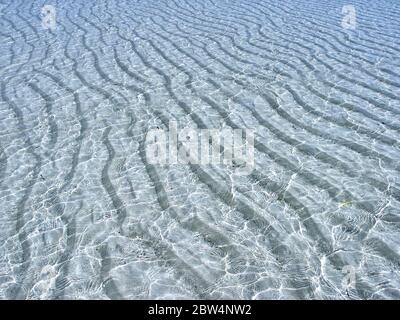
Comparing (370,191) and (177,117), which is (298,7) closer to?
(177,117)

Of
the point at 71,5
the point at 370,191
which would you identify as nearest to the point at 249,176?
the point at 370,191

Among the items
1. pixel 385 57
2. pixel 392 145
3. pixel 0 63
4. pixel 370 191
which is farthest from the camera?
pixel 0 63

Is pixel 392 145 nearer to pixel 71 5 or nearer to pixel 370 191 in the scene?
pixel 370 191

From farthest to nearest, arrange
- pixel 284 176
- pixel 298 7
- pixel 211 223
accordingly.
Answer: pixel 298 7
pixel 284 176
pixel 211 223
